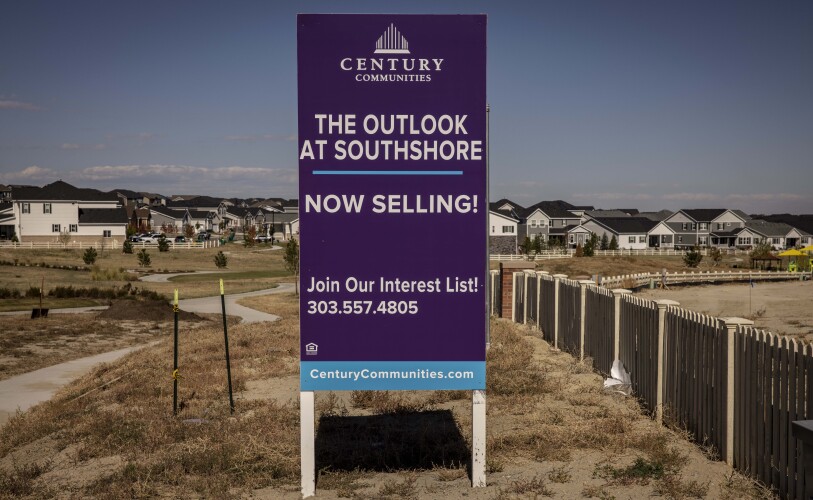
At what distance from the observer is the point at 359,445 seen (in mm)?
8742

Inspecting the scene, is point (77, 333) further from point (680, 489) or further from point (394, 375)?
point (680, 489)

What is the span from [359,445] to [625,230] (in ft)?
345

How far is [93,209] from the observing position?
321ft

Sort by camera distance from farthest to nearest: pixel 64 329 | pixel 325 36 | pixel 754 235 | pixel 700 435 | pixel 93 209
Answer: pixel 754 235, pixel 93 209, pixel 64 329, pixel 700 435, pixel 325 36

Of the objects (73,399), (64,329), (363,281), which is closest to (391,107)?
(363,281)

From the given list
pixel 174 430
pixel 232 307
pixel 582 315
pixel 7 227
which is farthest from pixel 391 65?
pixel 7 227

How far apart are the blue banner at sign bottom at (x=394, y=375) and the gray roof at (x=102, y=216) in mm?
96190

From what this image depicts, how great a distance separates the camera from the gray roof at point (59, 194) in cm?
9562

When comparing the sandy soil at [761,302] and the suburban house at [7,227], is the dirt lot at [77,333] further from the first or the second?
the suburban house at [7,227]

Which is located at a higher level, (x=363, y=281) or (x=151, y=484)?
(x=363, y=281)

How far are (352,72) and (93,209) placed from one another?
99745mm

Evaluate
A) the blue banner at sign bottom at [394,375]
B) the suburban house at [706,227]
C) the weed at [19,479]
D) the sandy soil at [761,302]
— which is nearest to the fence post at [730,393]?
the blue banner at sign bottom at [394,375]

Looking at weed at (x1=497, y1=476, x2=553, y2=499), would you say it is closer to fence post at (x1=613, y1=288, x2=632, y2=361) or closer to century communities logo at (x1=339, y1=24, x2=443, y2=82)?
century communities logo at (x1=339, y1=24, x2=443, y2=82)

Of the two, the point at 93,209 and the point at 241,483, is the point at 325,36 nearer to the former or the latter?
the point at 241,483
